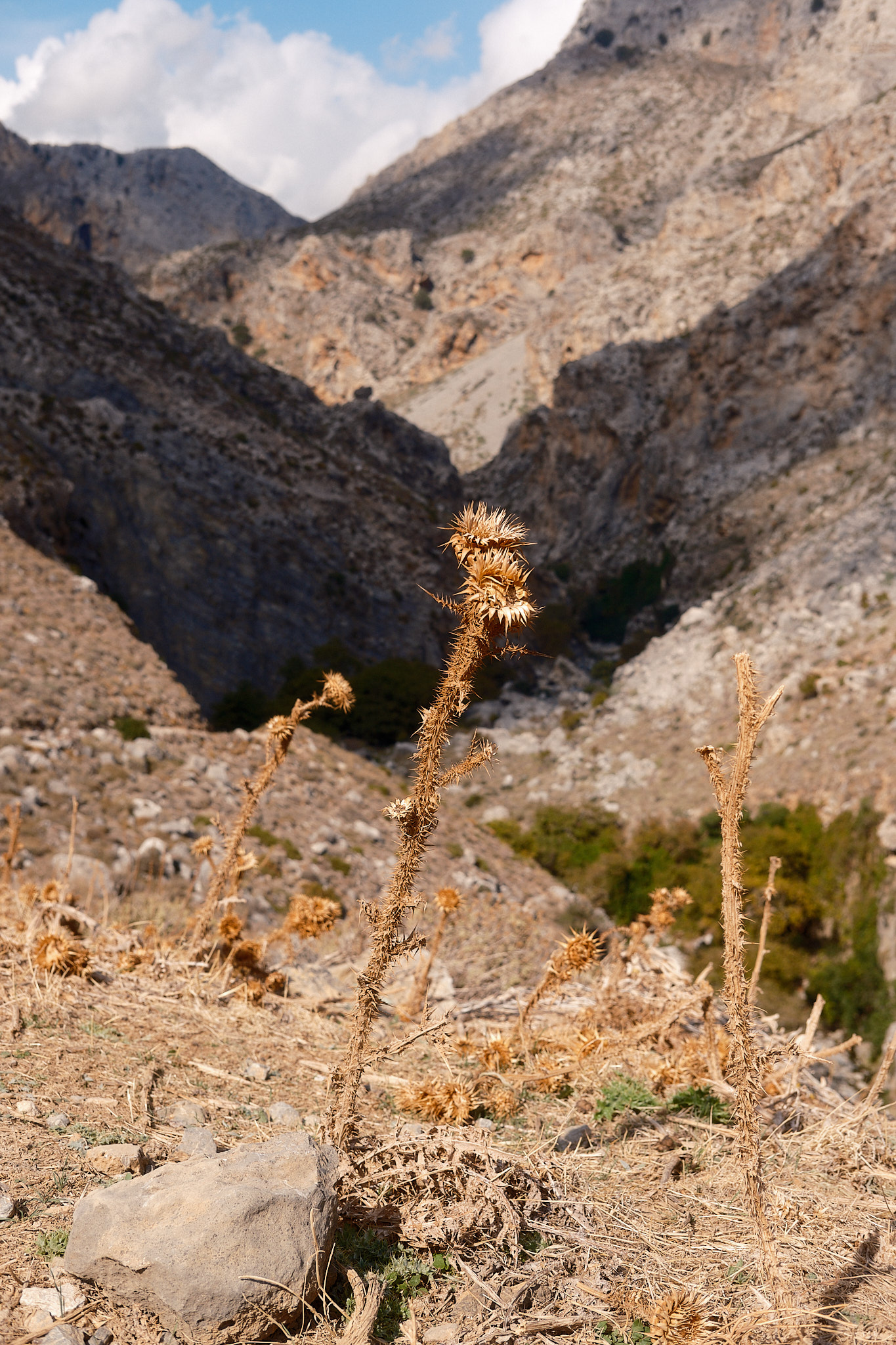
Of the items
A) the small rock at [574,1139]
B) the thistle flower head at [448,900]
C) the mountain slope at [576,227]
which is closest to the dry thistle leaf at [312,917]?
the thistle flower head at [448,900]

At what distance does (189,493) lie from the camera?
71.4 feet

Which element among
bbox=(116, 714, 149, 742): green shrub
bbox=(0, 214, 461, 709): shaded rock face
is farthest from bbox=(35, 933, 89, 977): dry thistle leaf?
bbox=(0, 214, 461, 709): shaded rock face

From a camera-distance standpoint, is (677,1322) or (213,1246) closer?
(213,1246)

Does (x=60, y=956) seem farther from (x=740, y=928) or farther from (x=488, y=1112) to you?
(x=740, y=928)

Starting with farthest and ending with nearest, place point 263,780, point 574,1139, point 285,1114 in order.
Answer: point 263,780, point 574,1139, point 285,1114

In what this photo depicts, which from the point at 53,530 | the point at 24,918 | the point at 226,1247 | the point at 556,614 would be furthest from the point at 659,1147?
the point at 556,614

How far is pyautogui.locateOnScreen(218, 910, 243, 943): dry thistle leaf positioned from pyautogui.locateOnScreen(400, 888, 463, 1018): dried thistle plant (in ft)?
2.79

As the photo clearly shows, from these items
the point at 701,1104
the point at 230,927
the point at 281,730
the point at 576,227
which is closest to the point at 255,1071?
the point at 230,927

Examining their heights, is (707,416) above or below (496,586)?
above

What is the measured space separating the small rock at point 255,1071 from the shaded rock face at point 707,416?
3073cm

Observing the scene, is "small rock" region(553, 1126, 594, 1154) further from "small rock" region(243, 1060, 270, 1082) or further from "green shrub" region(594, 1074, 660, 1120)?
"small rock" region(243, 1060, 270, 1082)

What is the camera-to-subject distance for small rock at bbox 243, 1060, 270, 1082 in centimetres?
313

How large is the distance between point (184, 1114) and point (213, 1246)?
0.98 m

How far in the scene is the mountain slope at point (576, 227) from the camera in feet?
167
